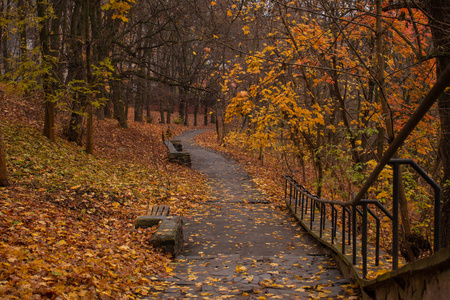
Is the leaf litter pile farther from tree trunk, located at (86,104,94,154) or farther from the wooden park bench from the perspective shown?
tree trunk, located at (86,104,94,154)

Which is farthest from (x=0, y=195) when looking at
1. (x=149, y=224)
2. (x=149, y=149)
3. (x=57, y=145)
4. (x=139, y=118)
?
(x=139, y=118)

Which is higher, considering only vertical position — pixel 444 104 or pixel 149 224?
pixel 444 104

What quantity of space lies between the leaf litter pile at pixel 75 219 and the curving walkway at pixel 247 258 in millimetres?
550

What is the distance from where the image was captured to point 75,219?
6336 mm

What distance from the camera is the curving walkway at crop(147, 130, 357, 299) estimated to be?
432 cm

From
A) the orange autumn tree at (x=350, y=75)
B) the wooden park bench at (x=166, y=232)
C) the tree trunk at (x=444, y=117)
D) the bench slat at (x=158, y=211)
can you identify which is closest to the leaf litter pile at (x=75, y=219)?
the wooden park bench at (x=166, y=232)

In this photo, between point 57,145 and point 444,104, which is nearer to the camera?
point 444,104

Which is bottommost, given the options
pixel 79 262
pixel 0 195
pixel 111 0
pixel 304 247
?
pixel 304 247

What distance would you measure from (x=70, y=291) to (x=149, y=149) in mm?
15347

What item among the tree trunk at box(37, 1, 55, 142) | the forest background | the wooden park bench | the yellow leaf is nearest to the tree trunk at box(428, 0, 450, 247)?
the forest background

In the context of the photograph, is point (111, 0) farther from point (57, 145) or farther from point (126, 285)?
point (57, 145)

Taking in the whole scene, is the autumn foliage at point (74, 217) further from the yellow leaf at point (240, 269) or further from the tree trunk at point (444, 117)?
the tree trunk at point (444, 117)

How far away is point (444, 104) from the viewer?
5227 mm

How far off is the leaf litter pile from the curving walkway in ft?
1.81
